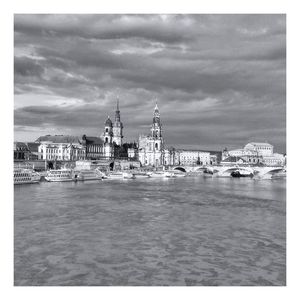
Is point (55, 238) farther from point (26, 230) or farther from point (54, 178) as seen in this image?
point (54, 178)

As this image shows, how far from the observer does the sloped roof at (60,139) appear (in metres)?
39.6

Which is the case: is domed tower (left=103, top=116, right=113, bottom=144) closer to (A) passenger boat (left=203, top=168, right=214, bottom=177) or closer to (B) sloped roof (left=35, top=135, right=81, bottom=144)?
(B) sloped roof (left=35, top=135, right=81, bottom=144)

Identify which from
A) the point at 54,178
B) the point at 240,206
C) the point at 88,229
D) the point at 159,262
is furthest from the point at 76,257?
the point at 54,178

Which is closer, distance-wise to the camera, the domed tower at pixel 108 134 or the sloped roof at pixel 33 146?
the sloped roof at pixel 33 146

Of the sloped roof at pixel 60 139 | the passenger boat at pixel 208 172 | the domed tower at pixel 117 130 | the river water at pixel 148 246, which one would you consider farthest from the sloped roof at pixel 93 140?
the river water at pixel 148 246

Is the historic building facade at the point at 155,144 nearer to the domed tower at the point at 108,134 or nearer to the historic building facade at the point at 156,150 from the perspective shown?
the historic building facade at the point at 156,150

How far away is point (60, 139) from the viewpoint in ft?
133

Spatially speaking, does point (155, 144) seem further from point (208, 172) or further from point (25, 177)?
point (25, 177)

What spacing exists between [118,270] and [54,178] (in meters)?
18.3

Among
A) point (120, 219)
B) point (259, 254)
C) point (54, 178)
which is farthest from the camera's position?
point (54, 178)

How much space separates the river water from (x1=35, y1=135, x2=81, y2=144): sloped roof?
29.5 meters

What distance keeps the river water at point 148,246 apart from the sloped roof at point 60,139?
96.7 feet

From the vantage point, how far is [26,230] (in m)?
7.54

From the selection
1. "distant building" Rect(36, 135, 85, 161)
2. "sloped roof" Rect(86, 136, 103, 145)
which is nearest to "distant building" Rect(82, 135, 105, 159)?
"sloped roof" Rect(86, 136, 103, 145)
